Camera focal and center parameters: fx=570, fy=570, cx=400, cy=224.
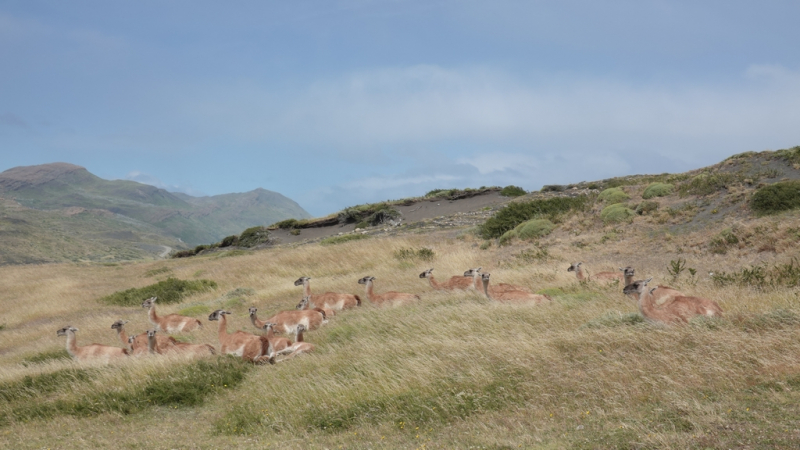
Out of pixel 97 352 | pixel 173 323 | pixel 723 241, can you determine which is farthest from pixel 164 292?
pixel 723 241

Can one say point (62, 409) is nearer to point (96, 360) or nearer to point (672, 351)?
point (96, 360)

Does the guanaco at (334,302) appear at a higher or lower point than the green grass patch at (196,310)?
higher

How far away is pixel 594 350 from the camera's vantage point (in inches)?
340

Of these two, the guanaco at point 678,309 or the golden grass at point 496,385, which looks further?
Answer: the guanaco at point 678,309

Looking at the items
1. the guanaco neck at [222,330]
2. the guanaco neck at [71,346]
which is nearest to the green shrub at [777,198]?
the guanaco neck at [222,330]

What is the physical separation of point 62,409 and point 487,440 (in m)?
7.69

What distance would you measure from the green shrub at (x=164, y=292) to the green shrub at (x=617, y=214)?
18.7 meters

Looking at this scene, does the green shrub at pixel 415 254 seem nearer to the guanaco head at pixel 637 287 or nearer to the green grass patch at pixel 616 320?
the guanaco head at pixel 637 287

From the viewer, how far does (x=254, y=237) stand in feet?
184

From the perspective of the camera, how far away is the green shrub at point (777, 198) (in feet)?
67.4

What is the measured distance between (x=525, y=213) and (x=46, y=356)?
24185 millimetres

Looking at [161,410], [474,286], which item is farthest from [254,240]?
[161,410]

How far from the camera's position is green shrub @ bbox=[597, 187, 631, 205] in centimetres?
2932

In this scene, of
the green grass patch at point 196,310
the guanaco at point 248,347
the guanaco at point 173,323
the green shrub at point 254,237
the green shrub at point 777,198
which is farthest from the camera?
the green shrub at point 254,237
